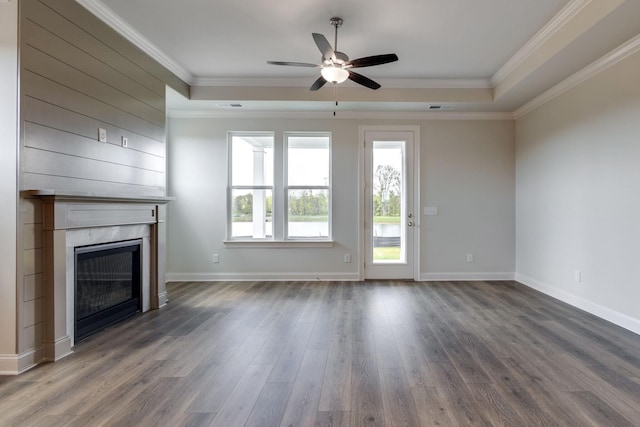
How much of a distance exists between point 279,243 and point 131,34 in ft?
10.8

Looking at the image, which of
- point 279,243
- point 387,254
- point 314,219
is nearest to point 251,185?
point 279,243

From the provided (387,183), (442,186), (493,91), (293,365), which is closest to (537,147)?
(493,91)

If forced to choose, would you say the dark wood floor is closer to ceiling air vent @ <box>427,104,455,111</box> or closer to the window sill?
the window sill

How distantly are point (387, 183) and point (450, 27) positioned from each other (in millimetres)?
2484

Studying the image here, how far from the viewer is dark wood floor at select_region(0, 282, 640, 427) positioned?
6.02ft

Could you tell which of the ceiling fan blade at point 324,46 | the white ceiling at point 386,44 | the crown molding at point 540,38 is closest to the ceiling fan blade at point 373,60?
the ceiling fan blade at point 324,46

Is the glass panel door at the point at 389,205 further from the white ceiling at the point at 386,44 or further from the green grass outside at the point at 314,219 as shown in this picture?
the white ceiling at the point at 386,44

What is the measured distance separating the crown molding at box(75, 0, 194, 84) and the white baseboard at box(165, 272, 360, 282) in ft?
9.78

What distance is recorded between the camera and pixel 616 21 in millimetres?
2623

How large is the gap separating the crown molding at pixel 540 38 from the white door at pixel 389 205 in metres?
1.45

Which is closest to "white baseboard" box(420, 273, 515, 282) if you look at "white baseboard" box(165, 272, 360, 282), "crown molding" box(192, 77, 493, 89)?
"white baseboard" box(165, 272, 360, 282)

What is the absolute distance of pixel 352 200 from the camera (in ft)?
17.3

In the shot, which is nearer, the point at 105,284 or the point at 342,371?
the point at 342,371

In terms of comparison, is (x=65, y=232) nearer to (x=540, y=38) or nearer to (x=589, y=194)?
(x=540, y=38)
